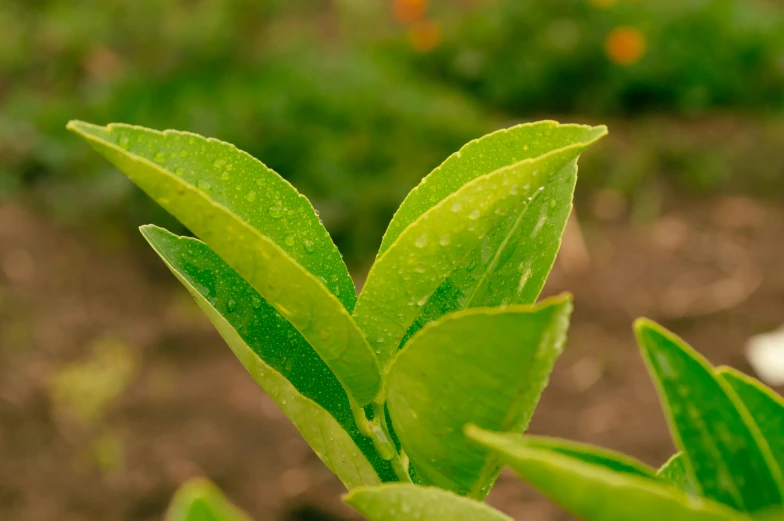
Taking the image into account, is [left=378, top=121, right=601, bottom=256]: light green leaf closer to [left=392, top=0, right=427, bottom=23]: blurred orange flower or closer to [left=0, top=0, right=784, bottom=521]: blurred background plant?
[left=0, top=0, right=784, bottom=521]: blurred background plant

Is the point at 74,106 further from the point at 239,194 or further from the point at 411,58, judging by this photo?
the point at 239,194

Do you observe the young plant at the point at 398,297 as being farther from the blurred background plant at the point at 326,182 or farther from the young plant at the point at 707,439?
the blurred background plant at the point at 326,182

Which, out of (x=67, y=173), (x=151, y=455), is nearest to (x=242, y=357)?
(x=151, y=455)

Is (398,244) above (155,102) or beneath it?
above

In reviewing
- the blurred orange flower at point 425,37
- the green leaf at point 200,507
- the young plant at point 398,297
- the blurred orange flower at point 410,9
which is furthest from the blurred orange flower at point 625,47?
the green leaf at point 200,507

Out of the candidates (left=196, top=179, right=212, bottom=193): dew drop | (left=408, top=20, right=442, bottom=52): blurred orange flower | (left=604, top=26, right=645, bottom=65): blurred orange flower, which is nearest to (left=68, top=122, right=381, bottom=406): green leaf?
(left=196, top=179, right=212, bottom=193): dew drop
